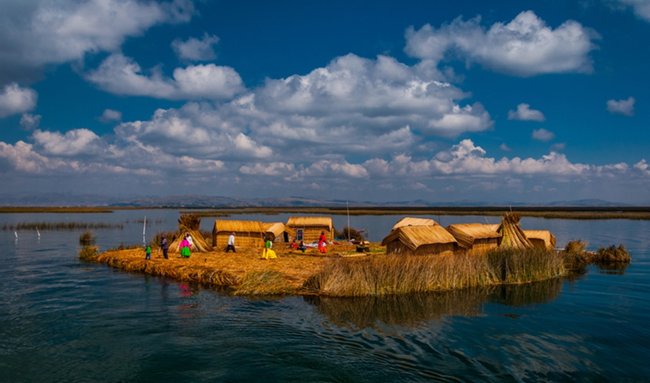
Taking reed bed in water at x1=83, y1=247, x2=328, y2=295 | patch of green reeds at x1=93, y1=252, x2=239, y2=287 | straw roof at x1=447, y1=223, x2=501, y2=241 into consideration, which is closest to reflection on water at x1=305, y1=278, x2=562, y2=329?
reed bed in water at x1=83, y1=247, x2=328, y2=295

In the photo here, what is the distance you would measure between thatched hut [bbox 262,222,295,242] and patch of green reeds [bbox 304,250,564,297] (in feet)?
56.6

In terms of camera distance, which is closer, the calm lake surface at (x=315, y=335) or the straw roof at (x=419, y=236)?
the calm lake surface at (x=315, y=335)

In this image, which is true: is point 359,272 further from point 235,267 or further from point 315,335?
point 235,267

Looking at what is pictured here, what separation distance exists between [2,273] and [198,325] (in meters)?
18.8

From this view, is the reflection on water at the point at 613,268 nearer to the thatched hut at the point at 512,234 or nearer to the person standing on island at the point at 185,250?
the thatched hut at the point at 512,234

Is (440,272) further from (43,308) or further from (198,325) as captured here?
(43,308)

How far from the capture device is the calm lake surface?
1248 cm

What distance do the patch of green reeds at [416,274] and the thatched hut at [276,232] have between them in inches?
679

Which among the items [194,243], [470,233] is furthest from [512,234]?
[194,243]

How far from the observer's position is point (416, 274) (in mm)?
21906

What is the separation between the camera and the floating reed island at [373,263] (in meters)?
21.4

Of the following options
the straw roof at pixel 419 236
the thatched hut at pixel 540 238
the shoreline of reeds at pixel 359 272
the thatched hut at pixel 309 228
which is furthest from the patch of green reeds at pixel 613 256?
the thatched hut at pixel 309 228

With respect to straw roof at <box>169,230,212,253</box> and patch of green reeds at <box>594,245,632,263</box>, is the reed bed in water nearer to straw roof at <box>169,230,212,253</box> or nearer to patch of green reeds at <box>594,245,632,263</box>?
straw roof at <box>169,230,212,253</box>

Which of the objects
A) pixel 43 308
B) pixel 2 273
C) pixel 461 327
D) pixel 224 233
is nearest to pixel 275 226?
pixel 224 233
